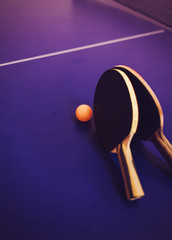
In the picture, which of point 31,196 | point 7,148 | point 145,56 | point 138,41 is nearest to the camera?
point 31,196

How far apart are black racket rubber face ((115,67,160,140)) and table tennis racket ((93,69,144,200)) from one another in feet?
0.38

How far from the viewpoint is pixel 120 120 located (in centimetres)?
95

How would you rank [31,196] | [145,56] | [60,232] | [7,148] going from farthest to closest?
[145,56], [7,148], [31,196], [60,232]

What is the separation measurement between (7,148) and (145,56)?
1654mm

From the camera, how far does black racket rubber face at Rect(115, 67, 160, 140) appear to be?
957 mm

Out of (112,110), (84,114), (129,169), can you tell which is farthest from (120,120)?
(84,114)

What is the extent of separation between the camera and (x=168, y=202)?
3.30ft

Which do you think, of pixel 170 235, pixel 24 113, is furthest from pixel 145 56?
pixel 170 235

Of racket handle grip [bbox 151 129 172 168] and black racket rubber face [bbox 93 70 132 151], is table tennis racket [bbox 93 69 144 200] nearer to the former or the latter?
black racket rubber face [bbox 93 70 132 151]

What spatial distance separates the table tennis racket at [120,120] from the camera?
2.79 ft

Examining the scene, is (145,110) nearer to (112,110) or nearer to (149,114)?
(149,114)

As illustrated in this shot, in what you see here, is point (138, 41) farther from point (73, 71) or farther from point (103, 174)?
point (103, 174)

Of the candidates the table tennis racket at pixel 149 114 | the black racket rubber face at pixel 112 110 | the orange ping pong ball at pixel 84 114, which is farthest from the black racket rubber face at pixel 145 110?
the orange ping pong ball at pixel 84 114

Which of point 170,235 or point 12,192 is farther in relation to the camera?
point 12,192
